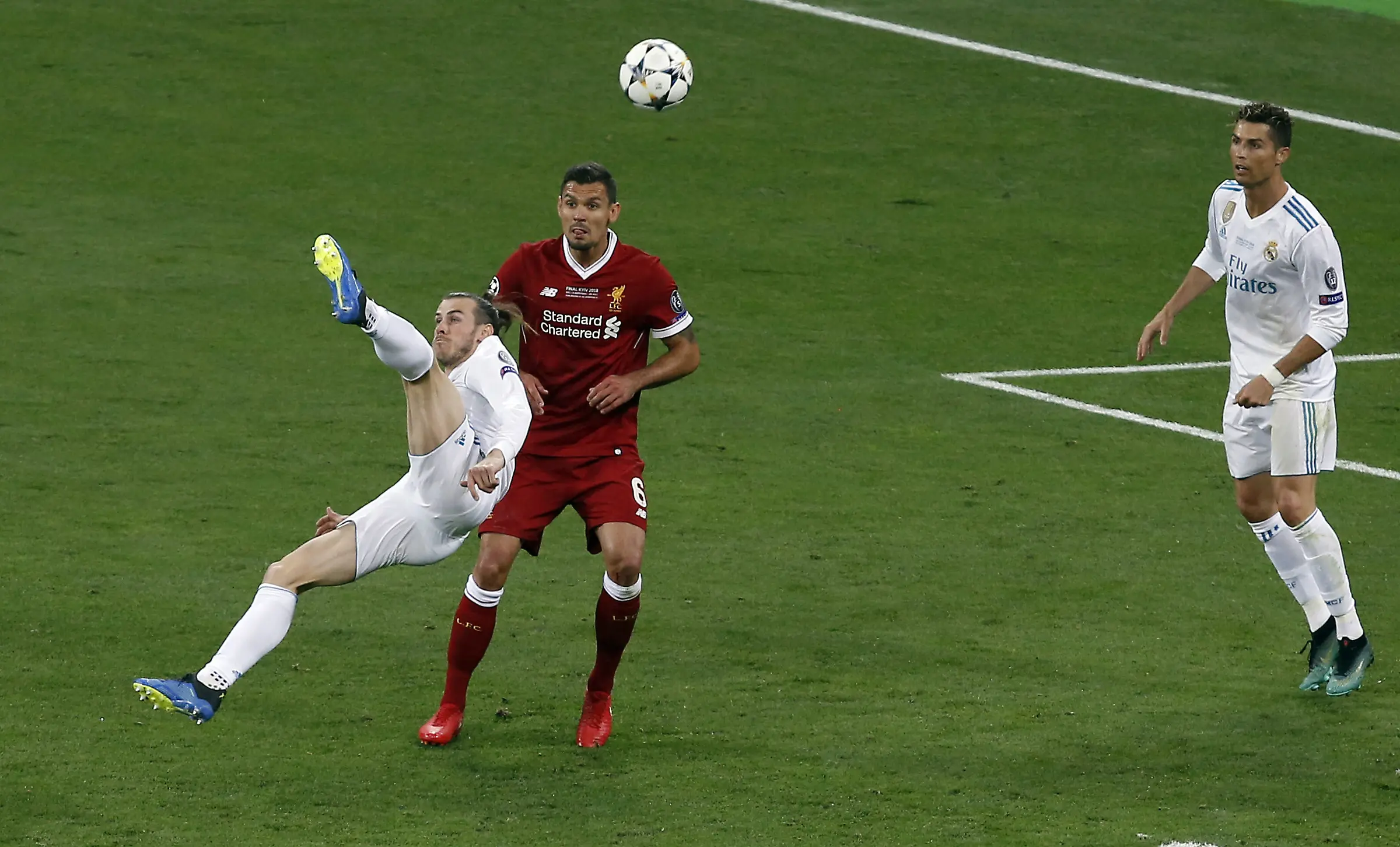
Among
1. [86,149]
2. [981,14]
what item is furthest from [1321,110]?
[86,149]

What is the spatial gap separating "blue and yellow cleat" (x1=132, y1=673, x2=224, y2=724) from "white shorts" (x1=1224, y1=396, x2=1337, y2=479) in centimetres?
433

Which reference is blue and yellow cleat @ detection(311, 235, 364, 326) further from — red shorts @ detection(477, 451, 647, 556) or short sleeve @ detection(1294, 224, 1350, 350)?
short sleeve @ detection(1294, 224, 1350, 350)

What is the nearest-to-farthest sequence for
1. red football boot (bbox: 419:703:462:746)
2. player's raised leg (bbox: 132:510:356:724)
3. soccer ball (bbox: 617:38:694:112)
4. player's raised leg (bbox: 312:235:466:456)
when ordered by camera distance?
1. player's raised leg (bbox: 132:510:356:724)
2. player's raised leg (bbox: 312:235:466:456)
3. red football boot (bbox: 419:703:462:746)
4. soccer ball (bbox: 617:38:694:112)

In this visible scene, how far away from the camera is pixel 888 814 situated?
23.7ft

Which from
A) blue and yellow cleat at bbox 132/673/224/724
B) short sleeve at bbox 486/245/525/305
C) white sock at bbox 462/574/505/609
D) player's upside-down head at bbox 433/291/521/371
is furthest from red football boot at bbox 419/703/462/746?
short sleeve at bbox 486/245/525/305

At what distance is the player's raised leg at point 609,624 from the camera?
796 cm

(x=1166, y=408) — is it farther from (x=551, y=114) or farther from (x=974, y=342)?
(x=551, y=114)

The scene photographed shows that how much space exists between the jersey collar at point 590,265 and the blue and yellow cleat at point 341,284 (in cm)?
147

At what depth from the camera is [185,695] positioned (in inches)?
262

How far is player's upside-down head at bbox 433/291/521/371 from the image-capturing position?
7.75 metres

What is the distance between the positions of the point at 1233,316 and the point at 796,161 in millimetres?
9517

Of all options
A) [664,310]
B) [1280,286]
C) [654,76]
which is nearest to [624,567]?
[664,310]

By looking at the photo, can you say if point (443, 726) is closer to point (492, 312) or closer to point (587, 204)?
point (492, 312)

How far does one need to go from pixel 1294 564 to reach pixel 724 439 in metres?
4.36
